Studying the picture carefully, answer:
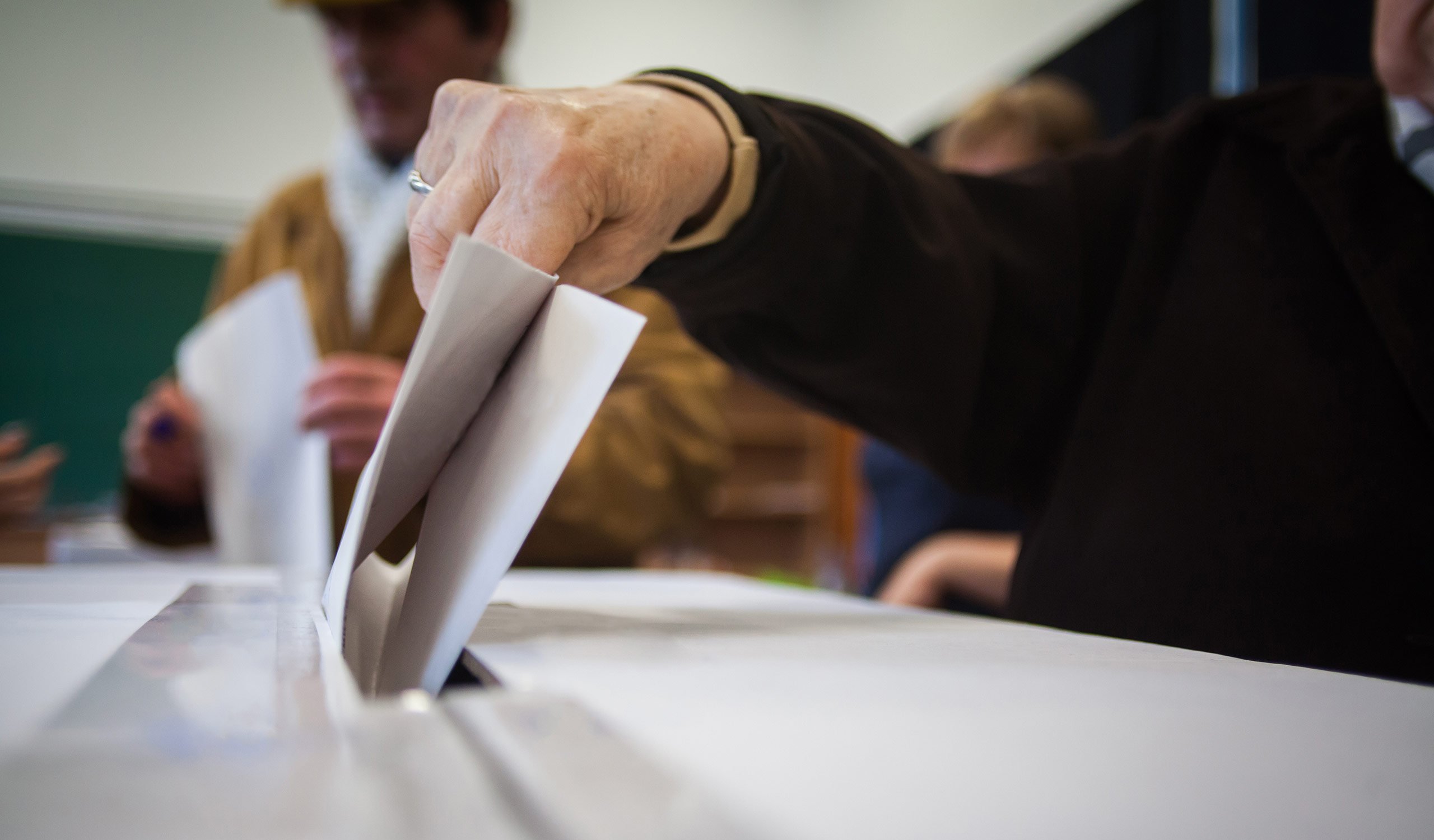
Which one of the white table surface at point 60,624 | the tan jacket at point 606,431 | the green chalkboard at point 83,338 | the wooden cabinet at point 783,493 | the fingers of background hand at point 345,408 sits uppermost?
the white table surface at point 60,624

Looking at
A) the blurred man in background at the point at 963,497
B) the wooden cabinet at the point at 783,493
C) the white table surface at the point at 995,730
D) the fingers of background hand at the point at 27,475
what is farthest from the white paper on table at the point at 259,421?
the wooden cabinet at the point at 783,493

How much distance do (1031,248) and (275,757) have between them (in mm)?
562

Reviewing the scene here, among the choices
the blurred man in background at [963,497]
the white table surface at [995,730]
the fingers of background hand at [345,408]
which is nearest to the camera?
the white table surface at [995,730]

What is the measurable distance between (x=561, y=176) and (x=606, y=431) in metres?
0.68

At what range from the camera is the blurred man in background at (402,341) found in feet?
3.08

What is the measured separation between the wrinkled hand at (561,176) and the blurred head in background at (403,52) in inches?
27.0

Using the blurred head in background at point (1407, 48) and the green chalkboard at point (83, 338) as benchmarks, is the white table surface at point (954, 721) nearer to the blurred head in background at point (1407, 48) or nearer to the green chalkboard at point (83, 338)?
the blurred head in background at point (1407, 48)

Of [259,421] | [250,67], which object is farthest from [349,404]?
[250,67]

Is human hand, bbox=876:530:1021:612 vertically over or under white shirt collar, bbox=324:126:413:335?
under

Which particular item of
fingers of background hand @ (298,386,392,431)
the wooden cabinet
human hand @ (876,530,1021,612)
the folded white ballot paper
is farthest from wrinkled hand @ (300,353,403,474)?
the wooden cabinet

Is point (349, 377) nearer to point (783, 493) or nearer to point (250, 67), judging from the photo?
point (250, 67)

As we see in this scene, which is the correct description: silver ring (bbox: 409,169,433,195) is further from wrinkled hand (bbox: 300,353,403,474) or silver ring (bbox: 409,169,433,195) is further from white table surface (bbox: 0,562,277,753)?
wrinkled hand (bbox: 300,353,403,474)

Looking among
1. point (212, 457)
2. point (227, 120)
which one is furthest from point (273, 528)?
point (227, 120)

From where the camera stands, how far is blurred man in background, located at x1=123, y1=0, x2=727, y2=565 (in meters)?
0.94
